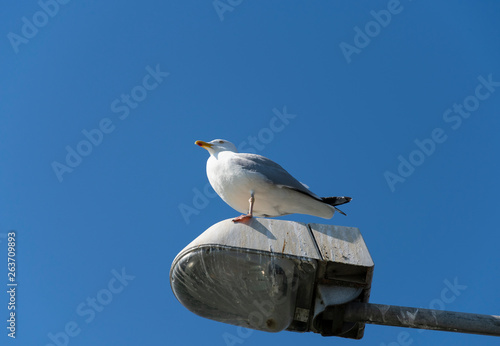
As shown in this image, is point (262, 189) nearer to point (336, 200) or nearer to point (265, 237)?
point (336, 200)

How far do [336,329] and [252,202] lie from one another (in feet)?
8.10

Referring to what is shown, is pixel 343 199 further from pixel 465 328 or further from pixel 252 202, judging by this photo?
pixel 465 328

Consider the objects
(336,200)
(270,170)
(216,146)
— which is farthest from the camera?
(216,146)

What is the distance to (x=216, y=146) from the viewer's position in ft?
21.9

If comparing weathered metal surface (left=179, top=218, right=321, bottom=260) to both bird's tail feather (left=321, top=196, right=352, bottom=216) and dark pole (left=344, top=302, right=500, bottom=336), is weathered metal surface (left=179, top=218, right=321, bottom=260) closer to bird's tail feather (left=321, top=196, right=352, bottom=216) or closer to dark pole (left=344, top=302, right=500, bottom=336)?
dark pole (left=344, top=302, right=500, bottom=336)

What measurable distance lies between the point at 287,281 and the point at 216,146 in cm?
400

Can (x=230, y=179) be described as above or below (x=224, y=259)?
above

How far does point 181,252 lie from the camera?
2.93 m

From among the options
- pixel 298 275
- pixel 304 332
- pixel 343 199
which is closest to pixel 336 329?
pixel 304 332

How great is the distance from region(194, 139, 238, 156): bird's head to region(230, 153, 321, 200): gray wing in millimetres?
827

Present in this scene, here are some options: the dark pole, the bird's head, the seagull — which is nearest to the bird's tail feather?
the seagull

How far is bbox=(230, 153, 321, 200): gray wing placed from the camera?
18.0ft

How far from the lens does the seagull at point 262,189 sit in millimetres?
5422

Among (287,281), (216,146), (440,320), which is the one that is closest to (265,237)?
(287,281)
